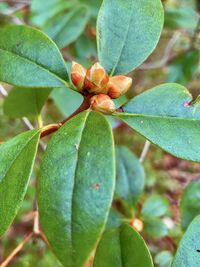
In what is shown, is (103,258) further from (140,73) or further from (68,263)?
(140,73)

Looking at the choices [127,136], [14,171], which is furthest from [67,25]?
[14,171]

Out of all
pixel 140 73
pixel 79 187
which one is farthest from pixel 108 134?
pixel 140 73

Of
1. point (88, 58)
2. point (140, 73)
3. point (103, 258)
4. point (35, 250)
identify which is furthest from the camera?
point (140, 73)

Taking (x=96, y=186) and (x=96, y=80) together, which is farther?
(x=96, y=80)

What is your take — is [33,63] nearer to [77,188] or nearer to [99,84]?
[99,84]

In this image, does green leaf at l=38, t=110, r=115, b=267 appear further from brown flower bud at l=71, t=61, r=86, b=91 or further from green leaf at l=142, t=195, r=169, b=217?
green leaf at l=142, t=195, r=169, b=217

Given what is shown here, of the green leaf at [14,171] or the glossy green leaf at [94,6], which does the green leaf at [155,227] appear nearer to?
the green leaf at [14,171]
